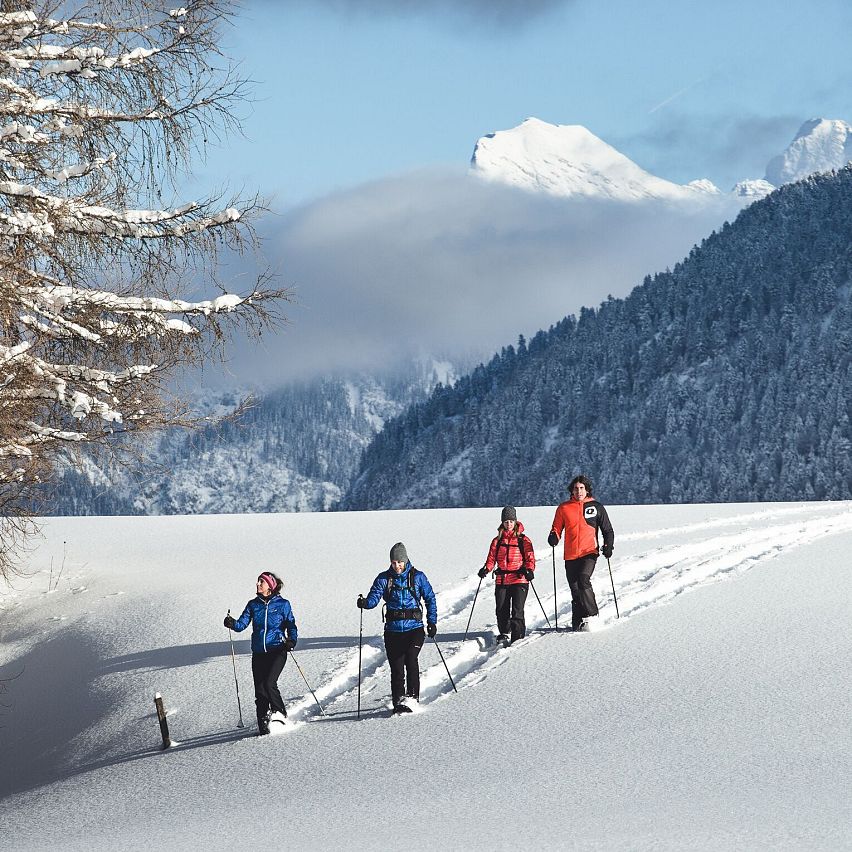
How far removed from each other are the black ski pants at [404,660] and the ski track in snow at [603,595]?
0.24m

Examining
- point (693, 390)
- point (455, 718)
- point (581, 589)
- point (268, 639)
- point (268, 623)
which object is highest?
point (693, 390)

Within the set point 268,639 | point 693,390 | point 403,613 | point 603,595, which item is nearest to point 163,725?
point 268,639

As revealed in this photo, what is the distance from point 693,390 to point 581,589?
16258cm

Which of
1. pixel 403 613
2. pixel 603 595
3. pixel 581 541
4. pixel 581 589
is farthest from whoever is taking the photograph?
pixel 603 595

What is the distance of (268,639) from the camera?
30.9 feet

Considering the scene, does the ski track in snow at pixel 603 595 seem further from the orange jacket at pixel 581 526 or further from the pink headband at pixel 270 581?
the pink headband at pixel 270 581

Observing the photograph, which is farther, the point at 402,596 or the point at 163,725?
the point at 402,596

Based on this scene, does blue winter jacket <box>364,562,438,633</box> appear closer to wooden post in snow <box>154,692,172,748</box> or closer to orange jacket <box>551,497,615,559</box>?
wooden post in snow <box>154,692,172,748</box>

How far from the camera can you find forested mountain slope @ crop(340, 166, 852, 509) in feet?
453

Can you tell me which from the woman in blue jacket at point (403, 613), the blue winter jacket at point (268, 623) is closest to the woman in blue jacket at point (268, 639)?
the blue winter jacket at point (268, 623)

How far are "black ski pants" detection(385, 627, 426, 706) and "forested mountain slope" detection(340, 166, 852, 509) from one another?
122 meters

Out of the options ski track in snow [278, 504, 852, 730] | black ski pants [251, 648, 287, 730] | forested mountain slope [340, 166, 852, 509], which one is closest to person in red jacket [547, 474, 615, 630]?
ski track in snow [278, 504, 852, 730]

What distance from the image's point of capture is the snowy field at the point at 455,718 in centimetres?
621

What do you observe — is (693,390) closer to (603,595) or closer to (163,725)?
(603,595)
